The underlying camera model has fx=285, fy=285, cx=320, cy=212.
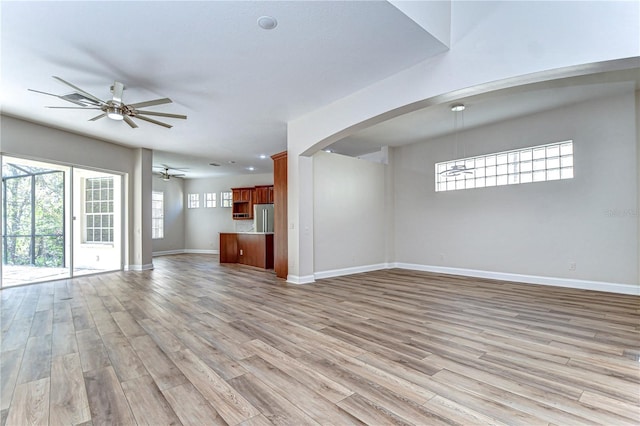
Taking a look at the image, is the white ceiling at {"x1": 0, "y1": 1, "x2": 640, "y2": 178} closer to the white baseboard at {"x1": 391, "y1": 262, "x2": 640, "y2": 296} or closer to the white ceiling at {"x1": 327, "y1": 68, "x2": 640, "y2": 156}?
the white ceiling at {"x1": 327, "y1": 68, "x2": 640, "y2": 156}

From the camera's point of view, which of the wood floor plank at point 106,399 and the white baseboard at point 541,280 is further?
the white baseboard at point 541,280

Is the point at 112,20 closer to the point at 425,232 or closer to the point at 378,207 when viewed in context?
the point at 378,207

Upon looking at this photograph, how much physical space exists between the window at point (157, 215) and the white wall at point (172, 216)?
0.35 ft

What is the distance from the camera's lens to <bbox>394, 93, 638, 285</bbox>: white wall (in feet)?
14.8

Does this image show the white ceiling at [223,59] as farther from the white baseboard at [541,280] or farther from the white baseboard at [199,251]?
the white baseboard at [199,251]

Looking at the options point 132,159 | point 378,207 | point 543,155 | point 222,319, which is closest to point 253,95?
point 222,319

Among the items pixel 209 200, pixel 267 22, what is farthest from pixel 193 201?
pixel 267 22

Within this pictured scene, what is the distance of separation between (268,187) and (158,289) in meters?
5.73

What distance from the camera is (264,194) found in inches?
401

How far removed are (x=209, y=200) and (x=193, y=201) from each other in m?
0.74

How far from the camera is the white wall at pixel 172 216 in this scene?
35.6 feet

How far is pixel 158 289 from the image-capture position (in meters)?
4.98

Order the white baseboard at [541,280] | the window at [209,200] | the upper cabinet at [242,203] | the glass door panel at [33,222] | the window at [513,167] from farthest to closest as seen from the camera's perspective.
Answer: the window at [209,200]
the upper cabinet at [242,203]
the glass door panel at [33,222]
the window at [513,167]
the white baseboard at [541,280]

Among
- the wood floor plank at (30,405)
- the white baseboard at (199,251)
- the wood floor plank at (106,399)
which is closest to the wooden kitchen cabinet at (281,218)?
the wood floor plank at (106,399)
